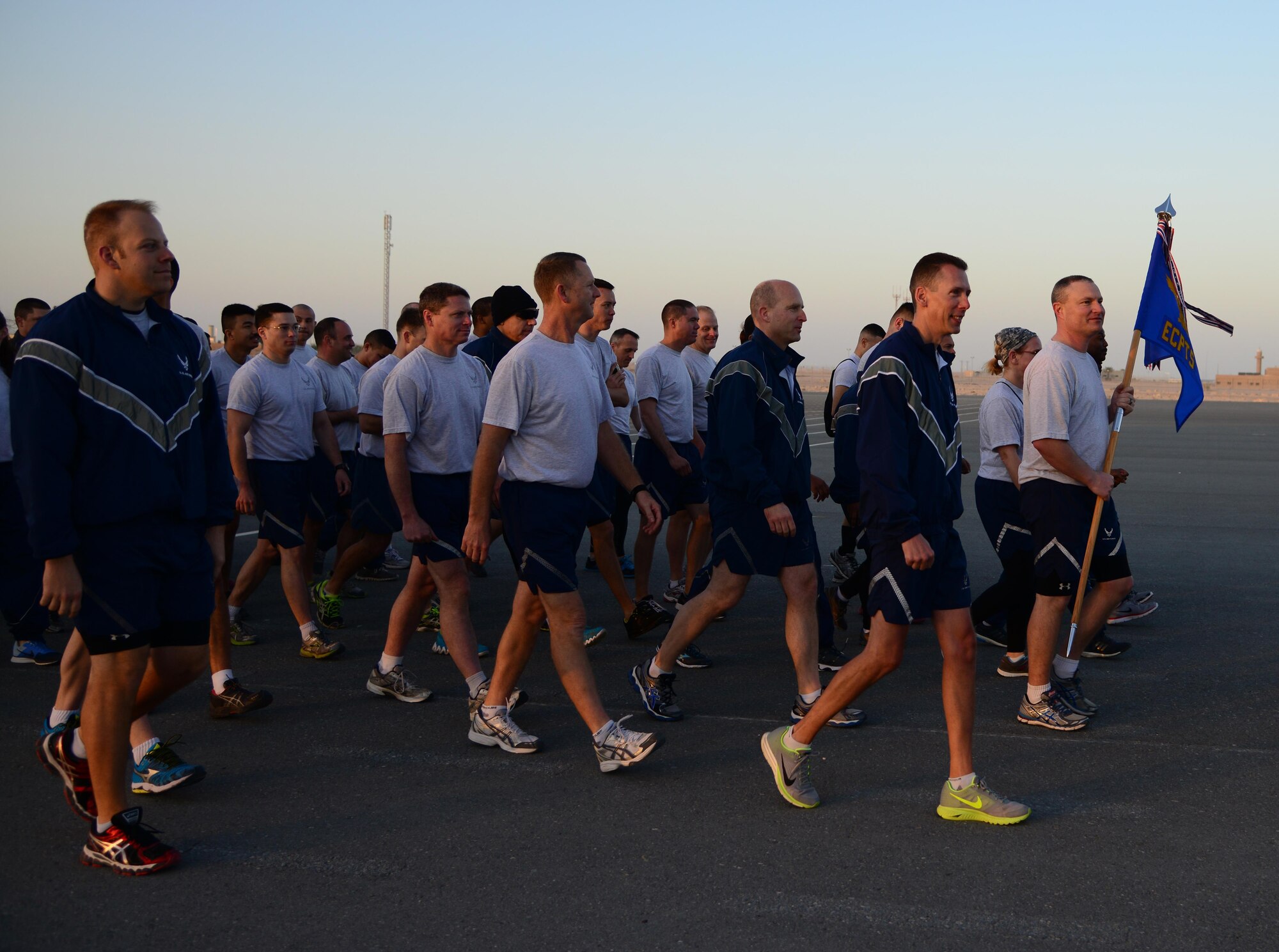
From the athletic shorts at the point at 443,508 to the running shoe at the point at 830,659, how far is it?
2200 millimetres

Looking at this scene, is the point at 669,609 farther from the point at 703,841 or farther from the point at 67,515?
the point at 67,515

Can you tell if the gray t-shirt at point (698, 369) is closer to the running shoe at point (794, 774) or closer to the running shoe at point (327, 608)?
the running shoe at point (327, 608)

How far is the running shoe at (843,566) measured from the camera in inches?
292

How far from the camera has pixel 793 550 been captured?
5363mm

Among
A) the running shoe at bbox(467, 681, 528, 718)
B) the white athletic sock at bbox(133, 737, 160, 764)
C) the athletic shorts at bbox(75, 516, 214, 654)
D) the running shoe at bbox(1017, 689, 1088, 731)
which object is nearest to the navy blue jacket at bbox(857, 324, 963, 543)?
the running shoe at bbox(1017, 689, 1088, 731)

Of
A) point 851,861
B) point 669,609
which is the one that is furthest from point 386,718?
point 669,609

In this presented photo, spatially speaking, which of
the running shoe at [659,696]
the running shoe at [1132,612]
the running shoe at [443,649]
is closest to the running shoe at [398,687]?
the running shoe at [443,649]

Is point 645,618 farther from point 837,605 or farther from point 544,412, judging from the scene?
point 544,412

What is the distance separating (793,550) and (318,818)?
238 centimetres

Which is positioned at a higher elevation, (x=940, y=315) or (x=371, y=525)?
(x=940, y=315)

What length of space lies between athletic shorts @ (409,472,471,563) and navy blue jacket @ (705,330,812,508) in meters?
1.27

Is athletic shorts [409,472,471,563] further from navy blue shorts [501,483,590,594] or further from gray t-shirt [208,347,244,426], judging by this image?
gray t-shirt [208,347,244,426]

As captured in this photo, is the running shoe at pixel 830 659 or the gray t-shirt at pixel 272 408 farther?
the gray t-shirt at pixel 272 408

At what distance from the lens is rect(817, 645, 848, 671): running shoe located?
6.52m
